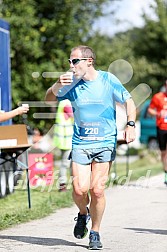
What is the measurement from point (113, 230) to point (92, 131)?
193 centimetres

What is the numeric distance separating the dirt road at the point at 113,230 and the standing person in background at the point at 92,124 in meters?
0.45

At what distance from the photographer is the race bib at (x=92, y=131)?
8.22 meters

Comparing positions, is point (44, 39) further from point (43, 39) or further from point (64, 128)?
point (64, 128)

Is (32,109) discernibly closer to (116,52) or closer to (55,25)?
(55,25)

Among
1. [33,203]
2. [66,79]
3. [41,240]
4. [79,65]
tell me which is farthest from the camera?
[33,203]

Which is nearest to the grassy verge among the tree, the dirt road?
the dirt road

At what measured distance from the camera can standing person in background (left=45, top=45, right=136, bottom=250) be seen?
819 centimetres

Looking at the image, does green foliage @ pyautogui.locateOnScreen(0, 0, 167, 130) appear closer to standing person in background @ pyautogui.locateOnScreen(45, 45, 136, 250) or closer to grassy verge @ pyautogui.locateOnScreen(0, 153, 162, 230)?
grassy verge @ pyautogui.locateOnScreen(0, 153, 162, 230)

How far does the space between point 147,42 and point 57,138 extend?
26.9 m

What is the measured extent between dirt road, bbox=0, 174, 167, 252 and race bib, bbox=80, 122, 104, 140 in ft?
3.83

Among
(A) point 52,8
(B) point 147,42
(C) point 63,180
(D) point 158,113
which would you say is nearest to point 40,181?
(C) point 63,180

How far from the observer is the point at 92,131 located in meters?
8.22

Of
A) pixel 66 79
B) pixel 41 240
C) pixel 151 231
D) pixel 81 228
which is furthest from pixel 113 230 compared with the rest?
pixel 66 79

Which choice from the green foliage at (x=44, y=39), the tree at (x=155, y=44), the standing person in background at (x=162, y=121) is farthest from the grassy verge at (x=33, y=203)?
the tree at (x=155, y=44)
